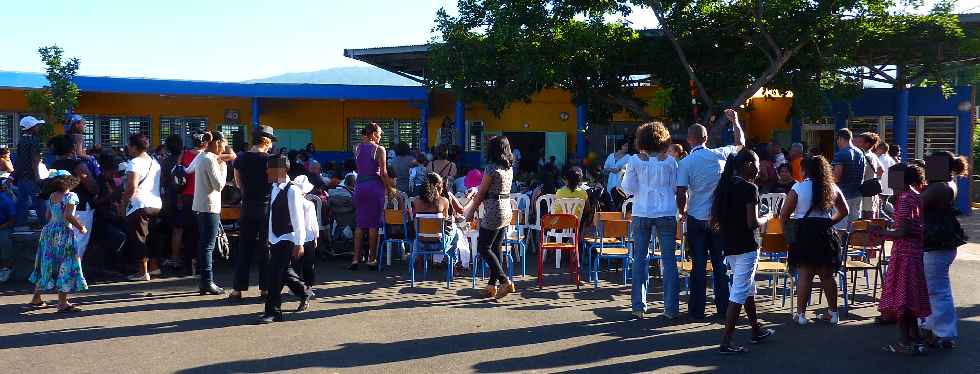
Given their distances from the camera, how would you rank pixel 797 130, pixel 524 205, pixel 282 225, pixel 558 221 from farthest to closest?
pixel 797 130 → pixel 524 205 → pixel 558 221 → pixel 282 225

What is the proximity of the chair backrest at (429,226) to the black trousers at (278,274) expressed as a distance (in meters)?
2.13

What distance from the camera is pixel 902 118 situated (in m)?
20.4

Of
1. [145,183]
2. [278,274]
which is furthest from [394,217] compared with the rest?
[278,274]

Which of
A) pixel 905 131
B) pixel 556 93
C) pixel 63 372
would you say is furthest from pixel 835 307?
pixel 556 93

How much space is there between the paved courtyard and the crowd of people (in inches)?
10.2

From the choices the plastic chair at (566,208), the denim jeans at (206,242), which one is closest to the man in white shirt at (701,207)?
the plastic chair at (566,208)

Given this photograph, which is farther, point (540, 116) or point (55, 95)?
point (540, 116)

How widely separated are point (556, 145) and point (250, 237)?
17120 millimetres

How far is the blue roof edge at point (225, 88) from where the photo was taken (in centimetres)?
2158

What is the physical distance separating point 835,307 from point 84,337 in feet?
20.7

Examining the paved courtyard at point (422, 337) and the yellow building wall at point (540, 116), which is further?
the yellow building wall at point (540, 116)

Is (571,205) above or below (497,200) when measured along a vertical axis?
below

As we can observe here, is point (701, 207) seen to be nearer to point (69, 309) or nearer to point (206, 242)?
point (206, 242)

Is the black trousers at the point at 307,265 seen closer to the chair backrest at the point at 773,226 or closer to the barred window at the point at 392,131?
the chair backrest at the point at 773,226
